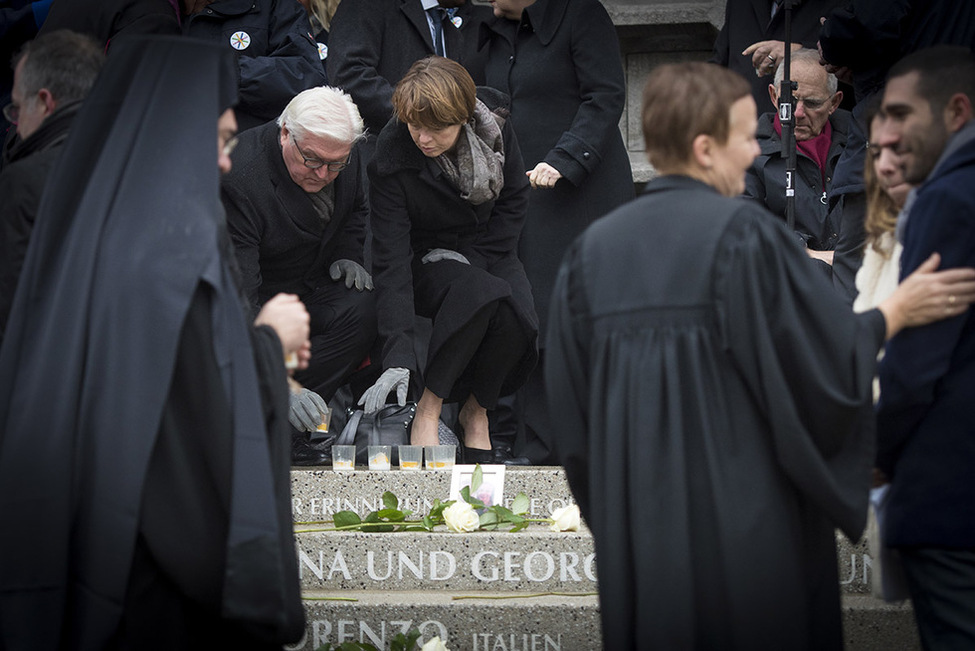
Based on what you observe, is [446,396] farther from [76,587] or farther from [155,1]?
[76,587]

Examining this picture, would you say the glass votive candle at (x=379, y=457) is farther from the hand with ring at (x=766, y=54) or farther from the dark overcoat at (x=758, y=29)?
the dark overcoat at (x=758, y=29)

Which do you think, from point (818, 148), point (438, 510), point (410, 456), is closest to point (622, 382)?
point (438, 510)

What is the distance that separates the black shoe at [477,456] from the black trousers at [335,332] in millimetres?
641

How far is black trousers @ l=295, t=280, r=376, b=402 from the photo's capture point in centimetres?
528

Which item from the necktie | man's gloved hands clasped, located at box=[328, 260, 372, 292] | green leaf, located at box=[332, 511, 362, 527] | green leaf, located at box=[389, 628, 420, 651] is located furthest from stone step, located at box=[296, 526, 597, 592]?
the necktie

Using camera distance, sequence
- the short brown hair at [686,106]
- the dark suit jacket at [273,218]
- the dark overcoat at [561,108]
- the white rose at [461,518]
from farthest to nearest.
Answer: the dark overcoat at [561,108], the dark suit jacket at [273,218], the white rose at [461,518], the short brown hair at [686,106]

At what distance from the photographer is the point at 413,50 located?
5734 mm

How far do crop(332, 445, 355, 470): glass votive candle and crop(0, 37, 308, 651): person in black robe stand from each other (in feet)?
7.05

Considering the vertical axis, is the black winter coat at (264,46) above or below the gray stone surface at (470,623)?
above

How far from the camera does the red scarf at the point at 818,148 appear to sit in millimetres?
5582

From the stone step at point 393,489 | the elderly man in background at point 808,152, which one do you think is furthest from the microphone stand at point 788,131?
the stone step at point 393,489

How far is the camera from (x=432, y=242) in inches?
215

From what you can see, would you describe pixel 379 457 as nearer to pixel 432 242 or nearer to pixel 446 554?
pixel 446 554

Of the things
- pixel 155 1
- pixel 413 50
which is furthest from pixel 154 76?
pixel 413 50
